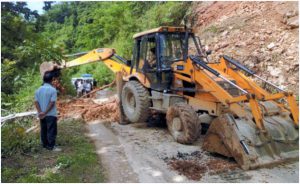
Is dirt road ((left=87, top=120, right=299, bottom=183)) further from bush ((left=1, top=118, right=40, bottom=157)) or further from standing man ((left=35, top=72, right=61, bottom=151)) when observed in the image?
bush ((left=1, top=118, right=40, bottom=157))

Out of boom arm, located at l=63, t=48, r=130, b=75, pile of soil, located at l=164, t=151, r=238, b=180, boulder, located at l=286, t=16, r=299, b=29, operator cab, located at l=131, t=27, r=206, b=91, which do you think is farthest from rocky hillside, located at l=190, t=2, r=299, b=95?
pile of soil, located at l=164, t=151, r=238, b=180

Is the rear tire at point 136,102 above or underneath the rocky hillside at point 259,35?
underneath

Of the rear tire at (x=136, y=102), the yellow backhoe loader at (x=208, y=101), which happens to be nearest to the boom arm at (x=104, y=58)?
the yellow backhoe loader at (x=208, y=101)

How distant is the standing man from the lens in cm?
705

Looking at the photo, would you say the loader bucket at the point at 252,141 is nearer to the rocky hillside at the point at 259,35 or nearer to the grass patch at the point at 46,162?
the grass patch at the point at 46,162

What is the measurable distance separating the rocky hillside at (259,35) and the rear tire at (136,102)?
387cm

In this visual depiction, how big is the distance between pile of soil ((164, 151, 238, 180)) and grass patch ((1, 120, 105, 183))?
1.24 metres

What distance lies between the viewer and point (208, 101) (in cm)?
802

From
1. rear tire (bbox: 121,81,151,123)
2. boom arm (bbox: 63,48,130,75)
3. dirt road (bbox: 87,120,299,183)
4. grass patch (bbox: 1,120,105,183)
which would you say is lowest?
dirt road (bbox: 87,120,299,183)

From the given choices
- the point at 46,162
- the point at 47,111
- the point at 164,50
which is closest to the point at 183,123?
the point at 164,50

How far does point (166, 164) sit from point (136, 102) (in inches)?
127

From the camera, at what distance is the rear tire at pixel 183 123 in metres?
7.51

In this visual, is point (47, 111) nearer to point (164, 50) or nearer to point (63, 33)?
point (164, 50)

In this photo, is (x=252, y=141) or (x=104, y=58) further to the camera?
(x=104, y=58)
